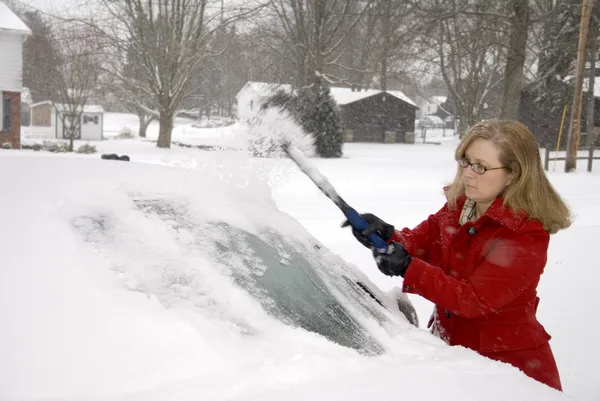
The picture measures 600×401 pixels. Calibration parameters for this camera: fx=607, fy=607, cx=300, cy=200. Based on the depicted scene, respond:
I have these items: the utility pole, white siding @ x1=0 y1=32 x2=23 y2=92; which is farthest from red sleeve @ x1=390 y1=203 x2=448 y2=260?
white siding @ x1=0 y1=32 x2=23 y2=92

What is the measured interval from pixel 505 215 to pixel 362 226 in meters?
0.52

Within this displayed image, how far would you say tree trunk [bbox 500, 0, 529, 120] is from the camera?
19.9m

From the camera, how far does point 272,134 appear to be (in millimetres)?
2195

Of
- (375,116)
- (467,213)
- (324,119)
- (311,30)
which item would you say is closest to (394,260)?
(467,213)

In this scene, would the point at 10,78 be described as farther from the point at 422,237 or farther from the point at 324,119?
the point at 422,237

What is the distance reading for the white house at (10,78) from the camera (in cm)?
2225

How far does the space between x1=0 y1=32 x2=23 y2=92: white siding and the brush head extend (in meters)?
23.2

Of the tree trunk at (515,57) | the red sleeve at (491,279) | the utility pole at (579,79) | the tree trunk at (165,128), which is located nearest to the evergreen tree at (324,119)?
the tree trunk at (165,128)

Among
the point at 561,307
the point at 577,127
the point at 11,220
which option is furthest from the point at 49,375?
the point at 577,127

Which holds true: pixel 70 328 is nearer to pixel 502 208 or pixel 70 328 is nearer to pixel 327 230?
pixel 502 208

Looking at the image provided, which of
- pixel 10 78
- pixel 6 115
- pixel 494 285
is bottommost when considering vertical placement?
pixel 494 285

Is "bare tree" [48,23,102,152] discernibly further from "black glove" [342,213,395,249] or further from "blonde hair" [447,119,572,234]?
"blonde hair" [447,119,572,234]

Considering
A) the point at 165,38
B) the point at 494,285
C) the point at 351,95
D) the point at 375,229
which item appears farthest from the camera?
the point at 351,95

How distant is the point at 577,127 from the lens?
17953mm
